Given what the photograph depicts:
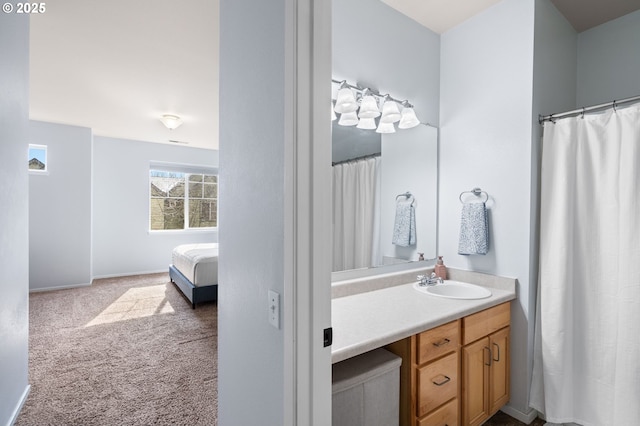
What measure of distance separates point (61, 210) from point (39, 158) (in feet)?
2.82

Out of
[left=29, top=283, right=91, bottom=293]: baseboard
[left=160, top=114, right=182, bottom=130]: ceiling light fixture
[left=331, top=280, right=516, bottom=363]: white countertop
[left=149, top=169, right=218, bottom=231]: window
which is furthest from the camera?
[left=149, top=169, right=218, bottom=231]: window

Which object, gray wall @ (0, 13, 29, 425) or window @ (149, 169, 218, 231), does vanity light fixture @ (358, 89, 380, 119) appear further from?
window @ (149, 169, 218, 231)

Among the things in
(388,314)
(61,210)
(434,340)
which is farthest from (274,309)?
(61,210)

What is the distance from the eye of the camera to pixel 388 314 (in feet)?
5.10

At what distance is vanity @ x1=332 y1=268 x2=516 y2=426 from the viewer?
140cm

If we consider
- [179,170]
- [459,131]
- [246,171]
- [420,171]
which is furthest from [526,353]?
[179,170]

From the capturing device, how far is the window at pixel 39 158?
190 inches

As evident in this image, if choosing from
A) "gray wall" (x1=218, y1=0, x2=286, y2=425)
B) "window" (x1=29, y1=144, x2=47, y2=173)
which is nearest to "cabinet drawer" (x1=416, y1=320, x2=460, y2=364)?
"gray wall" (x1=218, y1=0, x2=286, y2=425)

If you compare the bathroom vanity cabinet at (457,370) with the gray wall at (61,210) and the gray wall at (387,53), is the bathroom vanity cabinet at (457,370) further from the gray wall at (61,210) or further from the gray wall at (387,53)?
the gray wall at (61,210)

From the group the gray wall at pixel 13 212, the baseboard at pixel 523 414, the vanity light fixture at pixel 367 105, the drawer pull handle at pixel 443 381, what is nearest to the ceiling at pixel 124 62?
the gray wall at pixel 13 212

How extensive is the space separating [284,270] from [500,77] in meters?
2.07

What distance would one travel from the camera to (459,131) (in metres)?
2.32

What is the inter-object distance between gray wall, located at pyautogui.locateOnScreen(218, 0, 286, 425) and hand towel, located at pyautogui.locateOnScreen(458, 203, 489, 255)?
5.27 ft

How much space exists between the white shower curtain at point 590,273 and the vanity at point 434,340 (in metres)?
0.24
